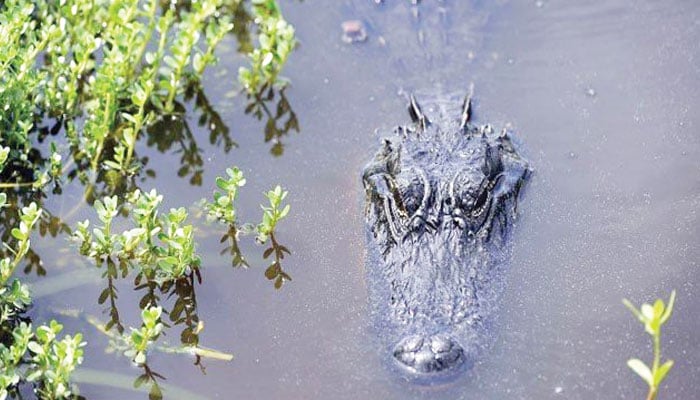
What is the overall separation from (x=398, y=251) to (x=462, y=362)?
0.72m

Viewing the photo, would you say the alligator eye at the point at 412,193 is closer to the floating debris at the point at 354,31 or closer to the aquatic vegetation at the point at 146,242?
the aquatic vegetation at the point at 146,242

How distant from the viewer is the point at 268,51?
5859mm

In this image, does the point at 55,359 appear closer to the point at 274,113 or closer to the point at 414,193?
the point at 414,193

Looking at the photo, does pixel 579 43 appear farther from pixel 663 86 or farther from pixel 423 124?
pixel 423 124

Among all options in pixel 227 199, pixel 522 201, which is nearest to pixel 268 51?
pixel 227 199

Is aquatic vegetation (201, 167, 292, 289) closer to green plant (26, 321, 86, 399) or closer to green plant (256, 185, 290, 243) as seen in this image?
green plant (256, 185, 290, 243)

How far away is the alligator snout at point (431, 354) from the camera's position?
4.09 metres

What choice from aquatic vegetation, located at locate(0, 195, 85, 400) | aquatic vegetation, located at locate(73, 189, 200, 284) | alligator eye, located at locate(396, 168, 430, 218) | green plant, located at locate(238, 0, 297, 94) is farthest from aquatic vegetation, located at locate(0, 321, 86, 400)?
green plant, located at locate(238, 0, 297, 94)

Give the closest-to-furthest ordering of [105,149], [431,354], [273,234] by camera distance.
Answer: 1. [431,354]
2. [273,234]
3. [105,149]

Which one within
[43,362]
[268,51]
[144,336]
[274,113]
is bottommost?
[43,362]

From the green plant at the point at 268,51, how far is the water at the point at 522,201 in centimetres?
14

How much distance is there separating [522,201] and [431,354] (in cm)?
141

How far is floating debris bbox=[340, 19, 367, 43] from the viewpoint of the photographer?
6590 mm

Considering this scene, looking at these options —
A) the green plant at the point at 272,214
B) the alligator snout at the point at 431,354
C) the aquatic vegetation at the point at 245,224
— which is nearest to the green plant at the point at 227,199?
the aquatic vegetation at the point at 245,224
